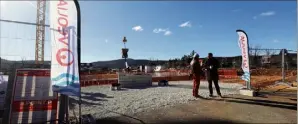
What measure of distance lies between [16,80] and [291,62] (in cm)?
3602

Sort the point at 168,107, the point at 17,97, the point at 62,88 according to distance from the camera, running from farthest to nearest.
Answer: the point at 168,107, the point at 17,97, the point at 62,88

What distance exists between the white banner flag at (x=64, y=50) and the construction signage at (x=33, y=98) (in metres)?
0.83

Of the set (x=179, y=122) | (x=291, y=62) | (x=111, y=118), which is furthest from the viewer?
(x=291, y=62)

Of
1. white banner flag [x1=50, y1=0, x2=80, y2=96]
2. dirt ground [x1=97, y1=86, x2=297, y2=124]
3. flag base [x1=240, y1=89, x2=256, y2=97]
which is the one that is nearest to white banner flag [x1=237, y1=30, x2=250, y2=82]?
flag base [x1=240, y1=89, x2=256, y2=97]

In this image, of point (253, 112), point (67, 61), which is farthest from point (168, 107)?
point (67, 61)

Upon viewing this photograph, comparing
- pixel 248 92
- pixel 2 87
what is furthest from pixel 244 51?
pixel 2 87

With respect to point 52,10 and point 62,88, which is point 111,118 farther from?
point 52,10

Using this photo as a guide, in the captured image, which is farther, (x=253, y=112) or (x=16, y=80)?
(x=253, y=112)

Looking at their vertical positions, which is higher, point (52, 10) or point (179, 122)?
point (52, 10)

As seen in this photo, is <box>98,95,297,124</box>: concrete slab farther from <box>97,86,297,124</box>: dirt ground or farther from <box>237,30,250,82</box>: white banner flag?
<box>237,30,250,82</box>: white banner flag

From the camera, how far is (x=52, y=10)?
412 centimetres

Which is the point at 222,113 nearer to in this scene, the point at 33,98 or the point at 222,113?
the point at 222,113

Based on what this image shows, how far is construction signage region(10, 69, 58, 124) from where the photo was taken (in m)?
4.56

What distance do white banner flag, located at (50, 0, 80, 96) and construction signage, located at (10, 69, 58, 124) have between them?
2.71 feet
